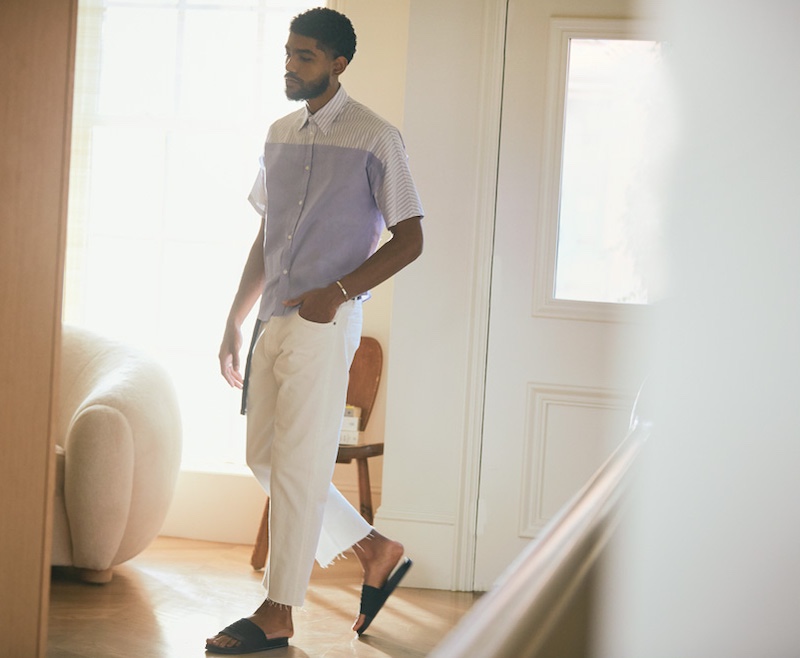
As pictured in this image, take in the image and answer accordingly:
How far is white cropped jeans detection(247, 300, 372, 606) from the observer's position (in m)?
2.38

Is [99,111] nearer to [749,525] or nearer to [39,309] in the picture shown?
[39,309]

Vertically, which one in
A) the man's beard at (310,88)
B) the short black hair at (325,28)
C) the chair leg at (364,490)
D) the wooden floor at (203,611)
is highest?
the short black hair at (325,28)

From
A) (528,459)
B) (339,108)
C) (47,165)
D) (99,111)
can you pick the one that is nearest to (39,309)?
(47,165)

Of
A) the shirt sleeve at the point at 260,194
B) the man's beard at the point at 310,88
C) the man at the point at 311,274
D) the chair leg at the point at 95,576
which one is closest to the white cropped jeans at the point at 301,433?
the man at the point at 311,274

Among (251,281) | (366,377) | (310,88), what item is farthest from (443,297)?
(310,88)

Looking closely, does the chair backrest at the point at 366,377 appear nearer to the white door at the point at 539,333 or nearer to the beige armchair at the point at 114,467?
the white door at the point at 539,333

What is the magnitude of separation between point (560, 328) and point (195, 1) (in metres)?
2.08

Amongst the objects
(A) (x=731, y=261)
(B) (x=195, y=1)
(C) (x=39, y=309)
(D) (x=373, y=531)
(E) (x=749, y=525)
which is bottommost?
(D) (x=373, y=531)

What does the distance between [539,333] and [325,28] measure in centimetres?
132

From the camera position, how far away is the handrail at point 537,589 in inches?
15.5

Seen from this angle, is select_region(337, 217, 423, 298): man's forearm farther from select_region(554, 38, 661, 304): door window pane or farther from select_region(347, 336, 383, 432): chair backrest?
select_region(347, 336, 383, 432): chair backrest

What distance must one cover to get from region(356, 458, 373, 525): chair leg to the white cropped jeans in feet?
3.57

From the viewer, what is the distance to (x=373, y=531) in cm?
263

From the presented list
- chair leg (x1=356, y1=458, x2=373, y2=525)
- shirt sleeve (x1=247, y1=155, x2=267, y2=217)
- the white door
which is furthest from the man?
chair leg (x1=356, y1=458, x2=373, y2=525)
